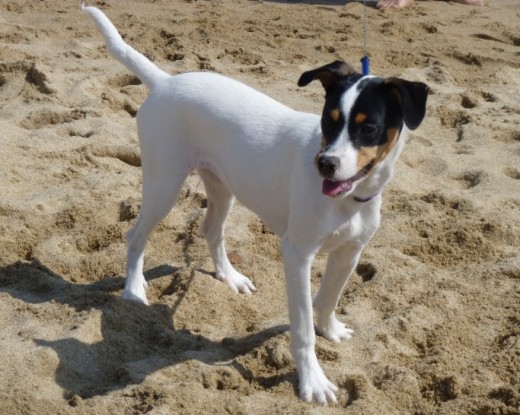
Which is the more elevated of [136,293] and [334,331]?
[334,331]

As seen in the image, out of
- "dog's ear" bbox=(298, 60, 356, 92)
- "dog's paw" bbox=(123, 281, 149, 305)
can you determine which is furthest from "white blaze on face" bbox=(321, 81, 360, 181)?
"dog's paw" bbox=(123, 281, 149, 305)

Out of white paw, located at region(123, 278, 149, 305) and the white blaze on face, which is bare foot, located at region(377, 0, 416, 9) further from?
the white blaze on face

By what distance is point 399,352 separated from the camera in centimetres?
429

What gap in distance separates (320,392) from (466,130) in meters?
3.72

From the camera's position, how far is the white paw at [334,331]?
14.4ft

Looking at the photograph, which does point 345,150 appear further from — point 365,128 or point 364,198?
point 364,198

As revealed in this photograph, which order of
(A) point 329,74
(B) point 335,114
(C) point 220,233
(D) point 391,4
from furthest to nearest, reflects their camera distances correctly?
(D) point 391,4 → (C) point 220,233 → (A) point 329,74 → (B) point 335,114

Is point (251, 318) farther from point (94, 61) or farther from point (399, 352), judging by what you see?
point (94, 61)

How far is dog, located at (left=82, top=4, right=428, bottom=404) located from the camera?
3.57 meters

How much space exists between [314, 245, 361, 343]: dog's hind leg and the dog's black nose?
2.19ft

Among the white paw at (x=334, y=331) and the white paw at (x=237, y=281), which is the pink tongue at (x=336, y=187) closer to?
the white paw at (x=334, y=331)

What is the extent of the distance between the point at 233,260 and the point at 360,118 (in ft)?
5.97

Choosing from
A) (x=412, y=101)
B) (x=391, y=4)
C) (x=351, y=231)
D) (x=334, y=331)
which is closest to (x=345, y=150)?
(x=412, y=101)

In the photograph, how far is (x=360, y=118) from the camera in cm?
354
